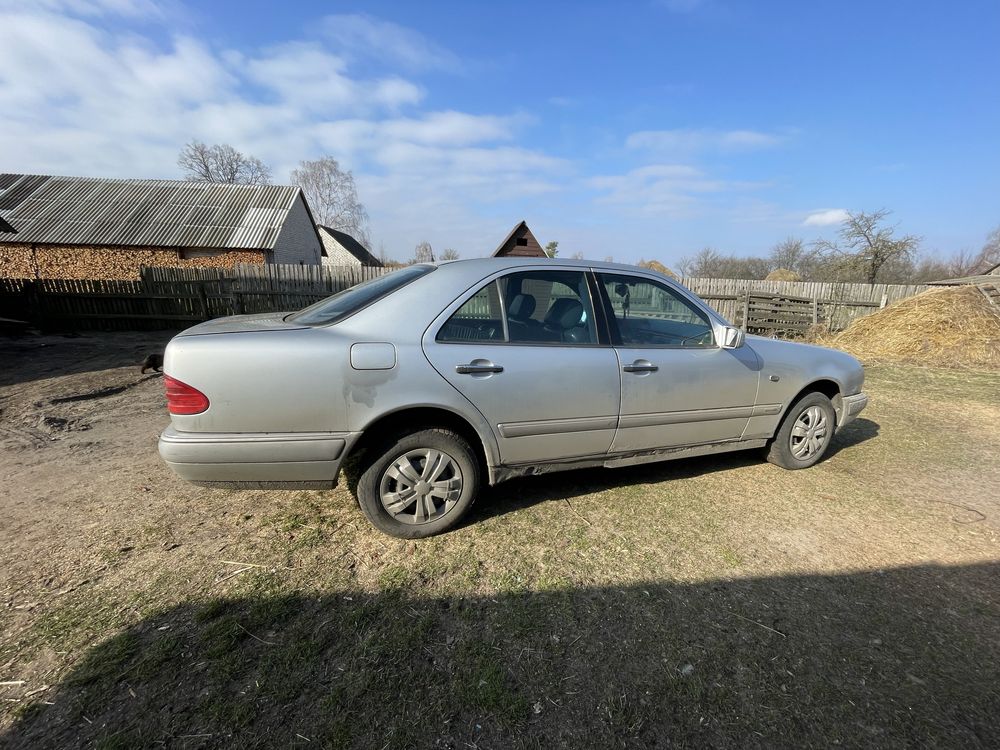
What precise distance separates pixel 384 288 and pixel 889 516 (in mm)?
3902

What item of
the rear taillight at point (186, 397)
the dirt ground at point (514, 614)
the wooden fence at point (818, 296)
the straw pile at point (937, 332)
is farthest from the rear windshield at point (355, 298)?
the wooden fence at point (818, 296)

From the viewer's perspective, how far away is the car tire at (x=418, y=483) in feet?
8.45

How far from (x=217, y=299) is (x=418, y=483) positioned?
1335cm

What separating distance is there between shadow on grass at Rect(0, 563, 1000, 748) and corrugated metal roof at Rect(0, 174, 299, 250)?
21.2m

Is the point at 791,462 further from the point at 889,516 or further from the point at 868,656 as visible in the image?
the point at 868,656

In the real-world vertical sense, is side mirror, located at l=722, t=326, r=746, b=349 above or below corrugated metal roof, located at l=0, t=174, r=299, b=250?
below

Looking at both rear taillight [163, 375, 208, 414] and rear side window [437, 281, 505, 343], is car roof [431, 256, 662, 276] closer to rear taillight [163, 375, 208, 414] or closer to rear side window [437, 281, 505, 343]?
rear side window [437, 281, 505, 343]

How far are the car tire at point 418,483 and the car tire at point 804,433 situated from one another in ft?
9.07

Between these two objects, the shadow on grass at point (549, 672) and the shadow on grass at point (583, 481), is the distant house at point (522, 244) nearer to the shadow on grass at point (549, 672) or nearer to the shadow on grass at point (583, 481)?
the shadow on grass at point (583, 481)

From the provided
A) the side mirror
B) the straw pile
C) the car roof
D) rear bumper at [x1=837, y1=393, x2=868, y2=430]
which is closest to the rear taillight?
the car roof

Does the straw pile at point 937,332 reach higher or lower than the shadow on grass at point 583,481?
higher

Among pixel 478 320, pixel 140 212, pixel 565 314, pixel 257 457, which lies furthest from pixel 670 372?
pixel 140 212

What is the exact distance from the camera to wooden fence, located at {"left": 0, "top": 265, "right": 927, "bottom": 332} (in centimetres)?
1203

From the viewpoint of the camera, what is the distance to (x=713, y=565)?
257 centimetres
